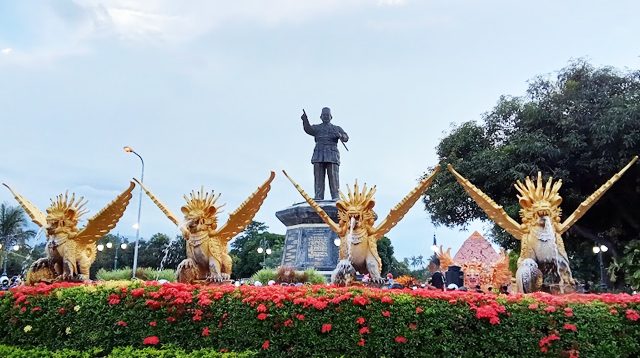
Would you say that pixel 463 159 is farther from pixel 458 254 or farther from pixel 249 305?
pixel 249 305

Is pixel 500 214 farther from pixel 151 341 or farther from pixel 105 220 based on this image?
pixel 105 220

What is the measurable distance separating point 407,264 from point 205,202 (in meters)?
46.3

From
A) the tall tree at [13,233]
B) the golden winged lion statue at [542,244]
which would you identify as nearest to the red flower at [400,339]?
the golden winged lion statue at [542,244]

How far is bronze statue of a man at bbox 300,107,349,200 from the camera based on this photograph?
17.0m

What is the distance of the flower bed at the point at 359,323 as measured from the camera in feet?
19.4

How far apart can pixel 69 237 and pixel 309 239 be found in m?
6.82

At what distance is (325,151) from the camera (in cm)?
1697

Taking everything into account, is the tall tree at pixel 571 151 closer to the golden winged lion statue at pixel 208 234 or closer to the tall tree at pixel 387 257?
the golden winged lion statue at pixel 208 234

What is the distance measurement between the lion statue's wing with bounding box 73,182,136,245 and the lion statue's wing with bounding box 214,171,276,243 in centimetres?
202

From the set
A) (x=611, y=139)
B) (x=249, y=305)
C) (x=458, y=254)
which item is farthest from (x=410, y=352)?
(x=611, y=139)

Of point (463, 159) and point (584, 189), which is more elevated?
point (463, 159)

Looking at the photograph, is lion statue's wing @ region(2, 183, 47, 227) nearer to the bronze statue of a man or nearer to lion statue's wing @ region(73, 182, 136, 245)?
lion statue's wing @ region(73, 182, 136, 245)

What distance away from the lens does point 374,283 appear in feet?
30.2

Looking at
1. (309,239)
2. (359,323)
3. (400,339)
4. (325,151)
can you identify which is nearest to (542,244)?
(400,339)
